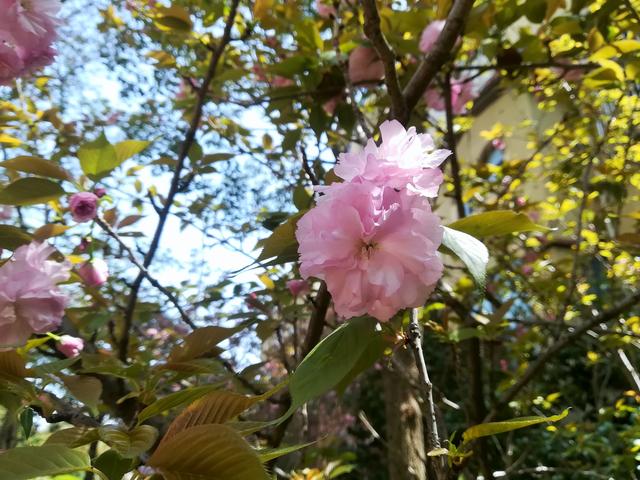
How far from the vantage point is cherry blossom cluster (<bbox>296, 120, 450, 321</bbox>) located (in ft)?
1.99

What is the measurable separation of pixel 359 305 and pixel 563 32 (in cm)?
119

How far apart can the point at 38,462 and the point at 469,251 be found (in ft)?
1.44

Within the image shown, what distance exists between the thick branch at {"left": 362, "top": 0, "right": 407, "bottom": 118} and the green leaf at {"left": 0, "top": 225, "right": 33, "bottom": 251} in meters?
0.71

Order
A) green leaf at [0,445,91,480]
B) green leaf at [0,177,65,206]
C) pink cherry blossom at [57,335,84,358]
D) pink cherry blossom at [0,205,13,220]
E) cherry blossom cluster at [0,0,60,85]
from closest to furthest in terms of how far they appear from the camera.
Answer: green leaf at [0,445,91,480]
cherry blossom cluster at [0,0,60,85]
green leaf at [0,177,65,206]
pink cherry blossom at [57,335,84,358]
pink cherry blossom at [0,205,13,220]

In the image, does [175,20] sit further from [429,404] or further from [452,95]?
[429,404]

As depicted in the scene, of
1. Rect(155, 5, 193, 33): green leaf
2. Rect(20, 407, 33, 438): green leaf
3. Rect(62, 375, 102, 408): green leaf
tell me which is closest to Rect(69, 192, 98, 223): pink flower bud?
Rect(62, 375, 102, 408): green leaf

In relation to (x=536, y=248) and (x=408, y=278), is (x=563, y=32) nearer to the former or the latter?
(x=408, y=278)

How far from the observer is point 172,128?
2.94m

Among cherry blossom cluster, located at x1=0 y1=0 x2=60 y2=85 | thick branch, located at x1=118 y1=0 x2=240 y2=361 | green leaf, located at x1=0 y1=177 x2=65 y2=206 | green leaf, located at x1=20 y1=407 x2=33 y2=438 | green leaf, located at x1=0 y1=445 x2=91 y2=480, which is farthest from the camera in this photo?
thick branch, located at x1=118 y1=0 x2=240 y2=361

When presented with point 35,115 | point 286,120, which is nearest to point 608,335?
point 286,120

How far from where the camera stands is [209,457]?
0.42m

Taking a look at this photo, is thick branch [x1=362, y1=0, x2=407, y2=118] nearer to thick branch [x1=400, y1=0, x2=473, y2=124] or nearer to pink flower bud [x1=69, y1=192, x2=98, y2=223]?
thick branch [x1=400, y1=0, x2=473, y2=124]

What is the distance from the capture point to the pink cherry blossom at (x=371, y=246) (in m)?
0.61

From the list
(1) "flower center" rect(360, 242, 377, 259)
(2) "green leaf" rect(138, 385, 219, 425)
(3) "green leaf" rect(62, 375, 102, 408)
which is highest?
(1) "flower center" rect(360, 242, 377, 259)
